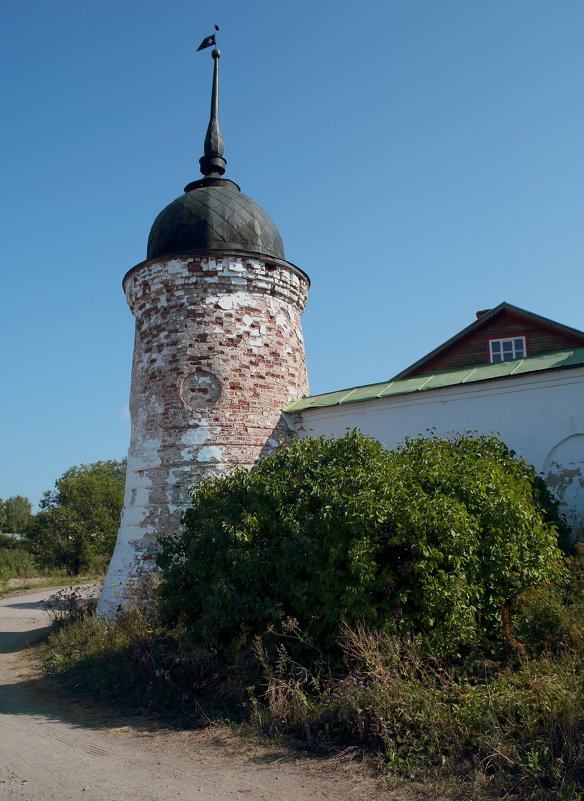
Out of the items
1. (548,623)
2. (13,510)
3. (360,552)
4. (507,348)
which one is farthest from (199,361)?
(13,510)

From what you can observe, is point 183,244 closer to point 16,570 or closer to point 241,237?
point 241,237

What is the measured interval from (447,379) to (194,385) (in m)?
4.19

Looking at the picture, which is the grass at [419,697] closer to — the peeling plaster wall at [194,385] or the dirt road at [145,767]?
the dirt road at [145,767]

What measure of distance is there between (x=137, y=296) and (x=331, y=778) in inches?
352

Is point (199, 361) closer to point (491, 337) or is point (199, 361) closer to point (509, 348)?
point (491, 337)

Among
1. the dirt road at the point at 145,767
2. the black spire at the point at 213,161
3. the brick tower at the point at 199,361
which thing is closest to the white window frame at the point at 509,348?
the brick tower at the point at 199,361

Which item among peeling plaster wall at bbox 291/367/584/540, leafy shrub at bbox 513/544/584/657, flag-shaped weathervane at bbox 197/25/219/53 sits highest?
flag-shaped weathervane at bbox 197/25/219/53

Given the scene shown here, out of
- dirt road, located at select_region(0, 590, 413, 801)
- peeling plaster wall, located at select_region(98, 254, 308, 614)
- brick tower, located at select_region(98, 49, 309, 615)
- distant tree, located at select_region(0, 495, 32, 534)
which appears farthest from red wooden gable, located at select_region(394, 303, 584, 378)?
distant tree, located at select_region(0, 495, 32, 534)

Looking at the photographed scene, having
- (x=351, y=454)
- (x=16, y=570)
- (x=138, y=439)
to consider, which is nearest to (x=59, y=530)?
(x=16, y=570)

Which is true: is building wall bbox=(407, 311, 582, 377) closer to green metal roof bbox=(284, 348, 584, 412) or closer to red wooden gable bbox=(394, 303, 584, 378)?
red wooden gable bbox=(394, 303, 584, 378)

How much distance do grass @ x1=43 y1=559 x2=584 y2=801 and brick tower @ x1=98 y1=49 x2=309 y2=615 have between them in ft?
9.86

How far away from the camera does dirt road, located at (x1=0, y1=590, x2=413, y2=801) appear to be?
15.1ft

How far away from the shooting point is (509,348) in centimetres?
1473

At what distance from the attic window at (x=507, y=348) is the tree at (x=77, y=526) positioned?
22.7 metres
